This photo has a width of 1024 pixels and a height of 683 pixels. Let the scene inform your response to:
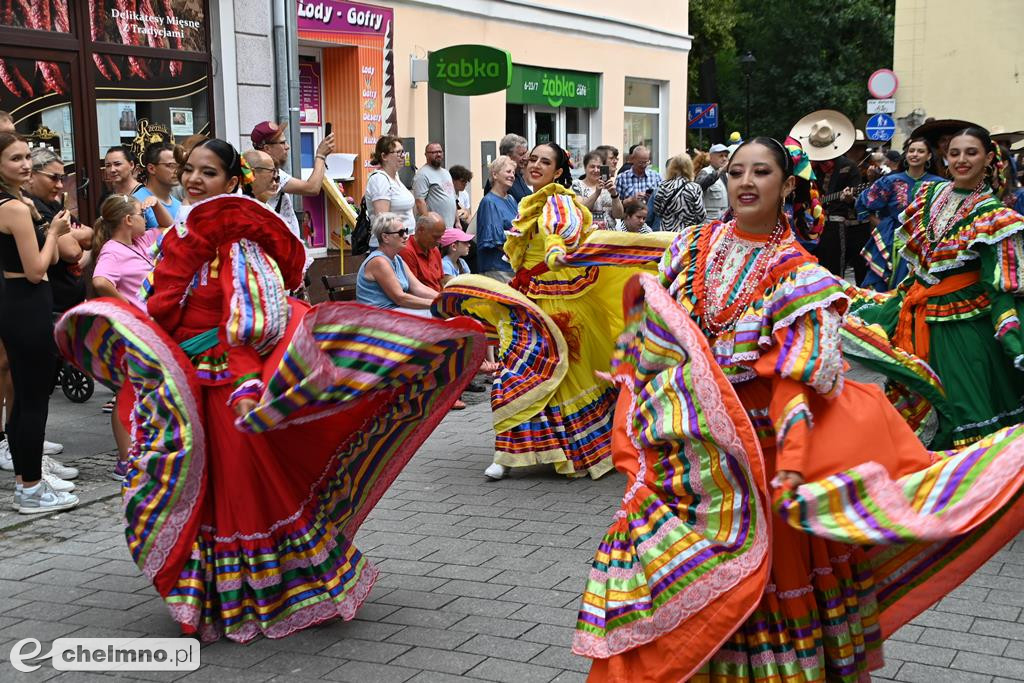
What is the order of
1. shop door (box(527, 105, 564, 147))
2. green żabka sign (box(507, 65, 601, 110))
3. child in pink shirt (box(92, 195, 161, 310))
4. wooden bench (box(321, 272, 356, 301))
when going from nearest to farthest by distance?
child in pink shirt (box(92, 195, 161, 310)), wooden bench (box(321, 272, 356, 301)), green żabka sign (box(507, 65, 601, 110)), shop door (box(527, 105, 564, 147))

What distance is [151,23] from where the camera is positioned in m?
11.1

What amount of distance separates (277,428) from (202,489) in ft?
1.47

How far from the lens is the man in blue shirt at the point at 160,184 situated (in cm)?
709

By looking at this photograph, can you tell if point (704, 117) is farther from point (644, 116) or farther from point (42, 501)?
point (42, 501)

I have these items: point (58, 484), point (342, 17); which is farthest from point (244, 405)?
point (342, 17)

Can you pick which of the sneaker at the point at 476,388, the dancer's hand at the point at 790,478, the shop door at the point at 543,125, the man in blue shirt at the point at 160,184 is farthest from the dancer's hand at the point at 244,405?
the shop door at the point at 543,125

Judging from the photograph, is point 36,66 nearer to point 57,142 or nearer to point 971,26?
point 57,142

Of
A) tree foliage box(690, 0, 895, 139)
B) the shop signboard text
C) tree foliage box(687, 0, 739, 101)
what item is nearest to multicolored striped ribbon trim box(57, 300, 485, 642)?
the shop signboard text

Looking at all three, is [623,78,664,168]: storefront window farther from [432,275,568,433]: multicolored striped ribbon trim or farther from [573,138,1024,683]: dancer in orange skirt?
[573,138,1024,683]: dancer in orange skirt

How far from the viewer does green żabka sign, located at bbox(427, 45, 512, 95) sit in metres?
13.8

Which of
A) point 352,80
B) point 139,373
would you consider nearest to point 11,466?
point 139,373

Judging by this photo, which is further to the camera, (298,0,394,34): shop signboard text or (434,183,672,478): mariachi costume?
(298,0,394,34): shop signboard text

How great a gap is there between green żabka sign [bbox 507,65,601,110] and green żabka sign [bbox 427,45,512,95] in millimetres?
2685

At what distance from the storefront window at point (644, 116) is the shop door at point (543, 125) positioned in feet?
8.04
